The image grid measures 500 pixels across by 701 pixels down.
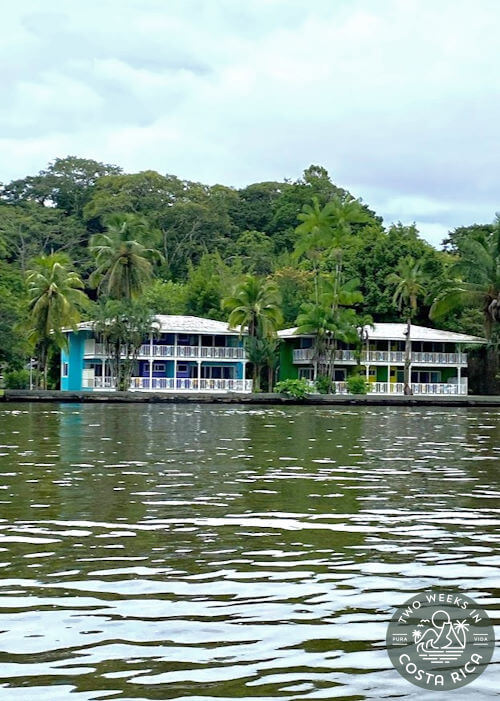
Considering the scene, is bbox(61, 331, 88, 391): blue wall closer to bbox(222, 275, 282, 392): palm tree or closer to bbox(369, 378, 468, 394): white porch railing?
bbox(222, 275, 282, 392): palm tree

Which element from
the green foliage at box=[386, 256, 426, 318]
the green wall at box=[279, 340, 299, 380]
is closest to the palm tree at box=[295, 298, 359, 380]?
the green foliage at box=[386, 256, 426, 318]

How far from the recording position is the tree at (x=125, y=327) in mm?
64494

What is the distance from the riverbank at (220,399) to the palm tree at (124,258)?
6283 millimetres

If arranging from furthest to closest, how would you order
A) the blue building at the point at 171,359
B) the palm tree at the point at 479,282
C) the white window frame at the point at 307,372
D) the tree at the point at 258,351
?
the white window frame at the point at 307,372 → the blue building at the point at 171,359 → the tree at the point at 258,351 → the palm tree at the point at 479,282

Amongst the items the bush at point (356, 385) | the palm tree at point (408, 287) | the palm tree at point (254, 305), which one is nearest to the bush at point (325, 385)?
the bush at point (356, 385)

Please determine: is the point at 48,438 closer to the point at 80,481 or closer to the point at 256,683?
the point at 80,481

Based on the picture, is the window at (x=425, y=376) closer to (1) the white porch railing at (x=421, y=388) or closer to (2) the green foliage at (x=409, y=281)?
(1) the white porch railing at (x=421, y=388)

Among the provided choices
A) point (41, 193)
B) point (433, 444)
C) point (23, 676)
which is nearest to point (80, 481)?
point (23, 676)

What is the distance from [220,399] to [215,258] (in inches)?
1059

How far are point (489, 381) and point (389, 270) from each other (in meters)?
10.6

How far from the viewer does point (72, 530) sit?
450 inches

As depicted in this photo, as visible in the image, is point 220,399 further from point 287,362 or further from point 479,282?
point 479,282

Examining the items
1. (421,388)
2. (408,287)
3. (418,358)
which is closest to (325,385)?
(418,358)

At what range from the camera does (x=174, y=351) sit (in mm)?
69625
